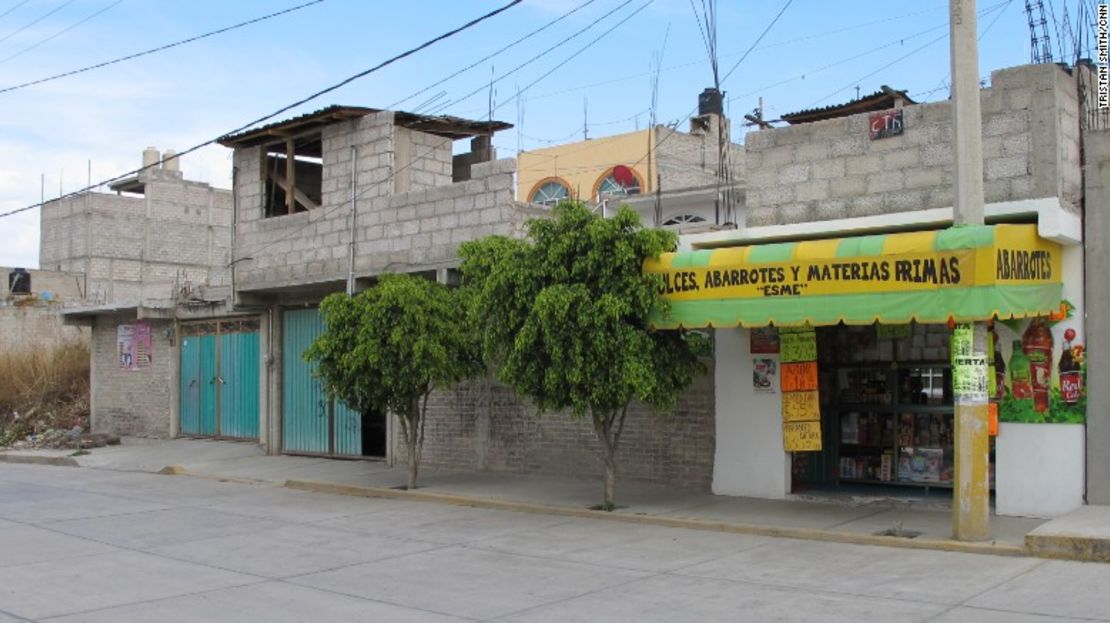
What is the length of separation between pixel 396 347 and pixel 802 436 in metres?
5.73

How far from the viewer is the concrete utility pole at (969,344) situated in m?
9.95

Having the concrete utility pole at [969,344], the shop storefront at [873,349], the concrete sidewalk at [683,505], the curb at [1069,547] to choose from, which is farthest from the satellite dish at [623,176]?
the curb at [1069,547]

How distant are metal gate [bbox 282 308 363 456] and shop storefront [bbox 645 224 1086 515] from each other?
8664 millimetres

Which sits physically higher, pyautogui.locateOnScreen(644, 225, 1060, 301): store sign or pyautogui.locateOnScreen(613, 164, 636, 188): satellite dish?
pyautogui.locateOnScreen(613, 164, 636, 188): satellite dish

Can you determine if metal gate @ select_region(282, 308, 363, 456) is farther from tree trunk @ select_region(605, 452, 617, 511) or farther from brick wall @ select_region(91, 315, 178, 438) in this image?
tree trunk @ select_region(605, 452, 617, 511)

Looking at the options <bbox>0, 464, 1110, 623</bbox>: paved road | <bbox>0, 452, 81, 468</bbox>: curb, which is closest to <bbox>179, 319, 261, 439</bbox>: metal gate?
<bbox>0, 452, 81, 468</bbox>: curb

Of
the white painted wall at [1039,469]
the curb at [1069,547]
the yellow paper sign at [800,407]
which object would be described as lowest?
the curb at [1069,547]

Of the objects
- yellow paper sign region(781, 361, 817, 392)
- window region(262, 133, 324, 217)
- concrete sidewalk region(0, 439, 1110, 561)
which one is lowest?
concrete sidewalk region(0, 439, 1110, 561)

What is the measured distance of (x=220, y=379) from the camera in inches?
913

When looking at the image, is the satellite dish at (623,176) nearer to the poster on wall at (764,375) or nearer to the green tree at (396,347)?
the green tree at (396,347)

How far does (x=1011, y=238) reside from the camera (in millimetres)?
10172

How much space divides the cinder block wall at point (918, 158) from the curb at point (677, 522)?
154 inches

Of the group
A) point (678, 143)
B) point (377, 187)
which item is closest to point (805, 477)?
point (377, 187)

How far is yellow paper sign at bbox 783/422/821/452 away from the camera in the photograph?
12.9 metres
